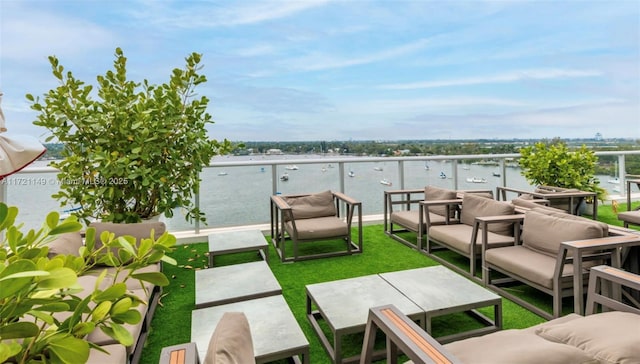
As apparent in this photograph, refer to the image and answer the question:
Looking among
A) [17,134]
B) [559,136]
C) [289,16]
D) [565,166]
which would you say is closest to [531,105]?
[559,136]

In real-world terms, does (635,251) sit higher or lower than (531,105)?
lower

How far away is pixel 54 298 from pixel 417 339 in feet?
4.19

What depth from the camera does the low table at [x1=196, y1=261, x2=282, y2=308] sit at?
8.45ft

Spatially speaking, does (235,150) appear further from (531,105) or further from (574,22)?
(531,105)

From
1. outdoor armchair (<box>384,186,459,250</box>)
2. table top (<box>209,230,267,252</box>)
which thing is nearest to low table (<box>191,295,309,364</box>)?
table top (<box>209,230,267,252</box>)

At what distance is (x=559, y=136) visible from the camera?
687 cm

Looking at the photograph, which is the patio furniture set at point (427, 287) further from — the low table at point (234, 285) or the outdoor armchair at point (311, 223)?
the outdoor armchair at point (311, 223)

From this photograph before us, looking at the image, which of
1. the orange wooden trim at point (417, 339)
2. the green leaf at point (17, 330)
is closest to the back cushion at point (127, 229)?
the orange wooden trim at point (417, 339)

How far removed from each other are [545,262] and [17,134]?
470 cm

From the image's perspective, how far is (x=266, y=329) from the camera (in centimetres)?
210

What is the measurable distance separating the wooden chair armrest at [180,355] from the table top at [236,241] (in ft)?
8.26

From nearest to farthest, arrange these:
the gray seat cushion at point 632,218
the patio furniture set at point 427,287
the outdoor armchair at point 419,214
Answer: the patio furniture set at point 427,287
the gray seat cushion at point 632,218
the outdoor armchair at point 419,214

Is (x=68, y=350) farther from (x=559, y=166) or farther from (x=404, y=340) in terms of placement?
(x=559, y=166)

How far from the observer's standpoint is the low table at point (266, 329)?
1895 millimetres
